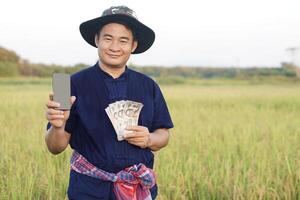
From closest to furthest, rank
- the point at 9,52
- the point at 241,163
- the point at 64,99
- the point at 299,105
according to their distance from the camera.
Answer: the point at 64,99 → the point at 241,163 → the point at 299,105 → the point at 9,52

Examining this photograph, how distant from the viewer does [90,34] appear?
6.63 feet

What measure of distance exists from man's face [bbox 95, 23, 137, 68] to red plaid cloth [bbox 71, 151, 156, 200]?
1.31ft

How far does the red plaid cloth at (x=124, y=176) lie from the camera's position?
5.94 feet

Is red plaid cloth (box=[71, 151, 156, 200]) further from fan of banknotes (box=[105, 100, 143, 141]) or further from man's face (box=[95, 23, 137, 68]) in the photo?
man's face (box=[95, 23, 137, 68])

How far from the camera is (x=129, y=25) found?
193 centimetres

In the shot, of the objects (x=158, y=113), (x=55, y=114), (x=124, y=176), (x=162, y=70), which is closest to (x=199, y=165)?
(x=158, y=113)

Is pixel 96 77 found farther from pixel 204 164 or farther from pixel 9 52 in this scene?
pixel 9 52

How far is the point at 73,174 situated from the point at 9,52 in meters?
34.2

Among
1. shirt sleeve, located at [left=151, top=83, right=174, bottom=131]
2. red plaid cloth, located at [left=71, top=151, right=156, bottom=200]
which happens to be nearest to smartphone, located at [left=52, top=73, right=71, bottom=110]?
red plaid cloth, located at [left=71, top=151, right=156, bottom=200]

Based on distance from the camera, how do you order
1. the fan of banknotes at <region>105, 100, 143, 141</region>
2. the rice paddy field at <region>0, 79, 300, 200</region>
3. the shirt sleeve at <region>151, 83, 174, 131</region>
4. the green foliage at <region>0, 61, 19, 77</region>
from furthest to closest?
the green foliage at <region>0, 61, 19, 77</region>
the rice paddy field at <region>0, 79, 300, 200</region>
the shirt sleeve at <region>151, 83, 174, 131</region>
the fan of banknotes at <region>105, 100, 143, 141</region>

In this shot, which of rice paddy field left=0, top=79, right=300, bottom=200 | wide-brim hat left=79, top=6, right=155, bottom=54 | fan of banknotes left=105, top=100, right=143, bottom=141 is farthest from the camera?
rice paddy field left=0, top=79, right=300, bottom=200

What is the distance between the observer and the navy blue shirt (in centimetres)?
181

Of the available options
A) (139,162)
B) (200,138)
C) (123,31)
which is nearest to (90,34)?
(123,31)

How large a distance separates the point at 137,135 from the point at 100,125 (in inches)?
6.5
